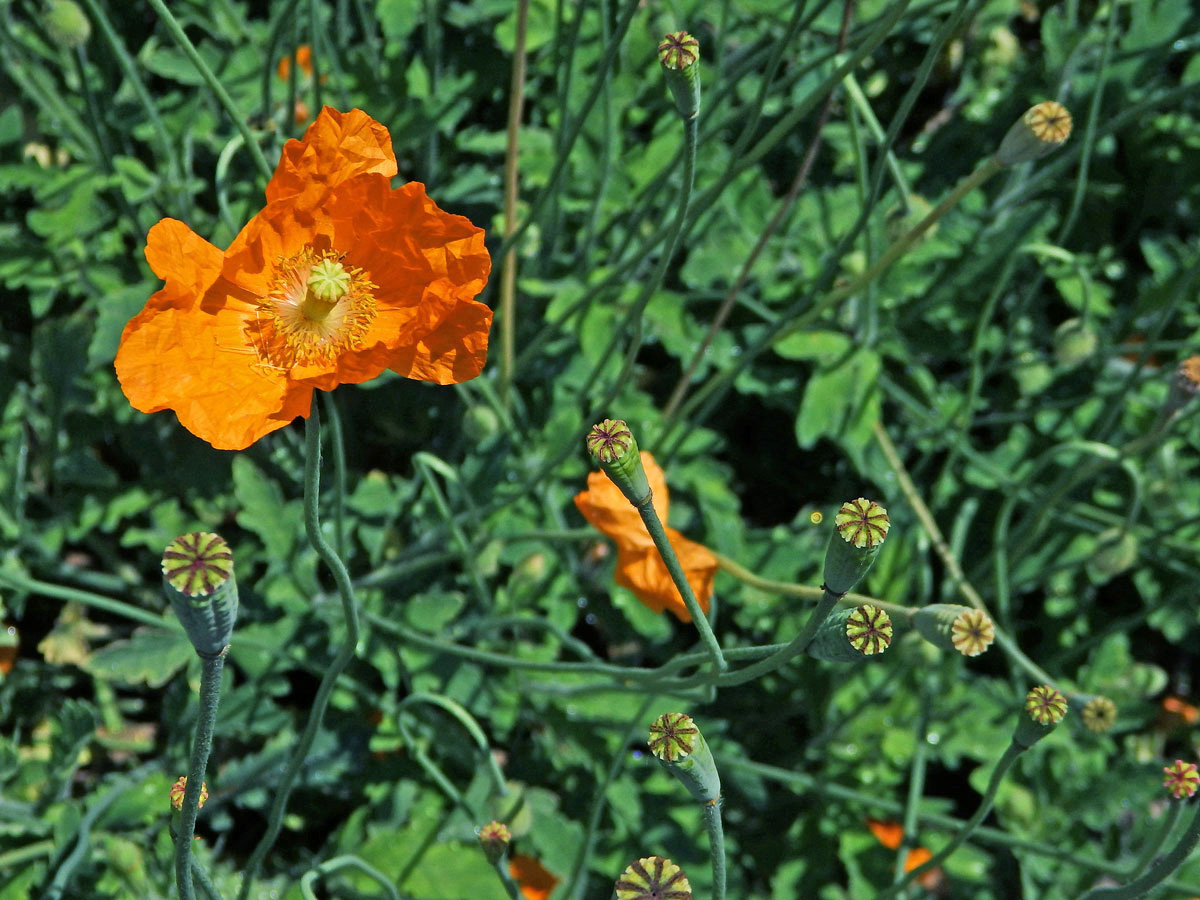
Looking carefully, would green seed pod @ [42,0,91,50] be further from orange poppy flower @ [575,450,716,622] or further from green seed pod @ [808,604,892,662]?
green seed pod @ [808,604,892,662]

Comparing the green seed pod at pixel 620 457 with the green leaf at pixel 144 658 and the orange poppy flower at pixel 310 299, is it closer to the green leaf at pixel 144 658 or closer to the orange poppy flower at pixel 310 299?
the orange poppy flower at pixel 310 299

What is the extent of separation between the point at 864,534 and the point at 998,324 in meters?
2.02

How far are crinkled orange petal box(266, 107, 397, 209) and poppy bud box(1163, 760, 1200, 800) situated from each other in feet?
3.89

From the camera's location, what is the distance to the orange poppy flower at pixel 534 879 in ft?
7.23

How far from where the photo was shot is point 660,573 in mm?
1579

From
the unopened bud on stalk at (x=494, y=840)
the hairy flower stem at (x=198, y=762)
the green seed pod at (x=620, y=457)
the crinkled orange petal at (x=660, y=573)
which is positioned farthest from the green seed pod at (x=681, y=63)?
the unopened bud on stalk at (x=494, y=840)

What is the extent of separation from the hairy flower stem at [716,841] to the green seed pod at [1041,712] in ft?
1.14

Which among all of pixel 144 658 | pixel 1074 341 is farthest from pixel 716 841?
pixel 1074 341

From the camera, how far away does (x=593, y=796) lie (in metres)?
2.20

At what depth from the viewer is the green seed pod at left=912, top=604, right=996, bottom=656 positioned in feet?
3.67

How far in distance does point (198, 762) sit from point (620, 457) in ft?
1.61

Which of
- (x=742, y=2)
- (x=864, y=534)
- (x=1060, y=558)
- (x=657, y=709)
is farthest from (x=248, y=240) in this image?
(x=1060, y=558)

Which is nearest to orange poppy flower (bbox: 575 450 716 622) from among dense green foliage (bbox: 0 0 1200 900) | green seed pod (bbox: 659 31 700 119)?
dense green foliage (bbox: 0 0 1200 900)

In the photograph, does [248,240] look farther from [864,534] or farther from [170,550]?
[864,534]
